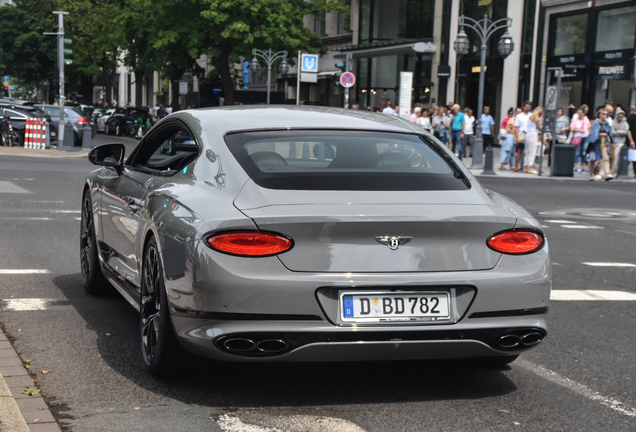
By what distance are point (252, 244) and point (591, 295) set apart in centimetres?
464

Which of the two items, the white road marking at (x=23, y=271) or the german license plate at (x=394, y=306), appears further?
the white road marking at (x=23, y=271)

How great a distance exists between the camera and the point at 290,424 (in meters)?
4.18

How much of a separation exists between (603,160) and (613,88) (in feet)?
34.5

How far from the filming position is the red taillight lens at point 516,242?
14.5ft

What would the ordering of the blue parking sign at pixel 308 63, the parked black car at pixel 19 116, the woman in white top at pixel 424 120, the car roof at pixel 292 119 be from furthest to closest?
the blue parking sign at pixel 308 63 < the parked black car at pixel 19 116 < the woman in white top at pixel 424 120 < the car roof at pixel 292 119

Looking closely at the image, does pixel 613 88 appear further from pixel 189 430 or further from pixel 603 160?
pixel 189 430

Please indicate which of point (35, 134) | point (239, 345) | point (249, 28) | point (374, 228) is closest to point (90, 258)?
point (239, 345)

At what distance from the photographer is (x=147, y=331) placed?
16.4 ft

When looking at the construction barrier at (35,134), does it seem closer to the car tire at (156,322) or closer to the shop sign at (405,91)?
the shop sign at (405,91)

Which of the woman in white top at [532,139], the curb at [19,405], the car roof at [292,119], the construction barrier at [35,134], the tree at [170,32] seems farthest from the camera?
the tree at [170,32]

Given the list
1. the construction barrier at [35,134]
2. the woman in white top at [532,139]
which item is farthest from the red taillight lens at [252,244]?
the construction barrier at [35,134]

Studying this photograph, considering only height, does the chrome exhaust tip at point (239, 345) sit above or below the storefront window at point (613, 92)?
below

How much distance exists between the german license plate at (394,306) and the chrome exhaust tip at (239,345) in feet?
1.43

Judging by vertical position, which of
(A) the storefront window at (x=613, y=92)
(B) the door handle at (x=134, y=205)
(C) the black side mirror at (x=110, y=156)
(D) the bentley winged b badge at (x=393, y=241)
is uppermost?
(A) the storefront window at (x=613, y=92)
